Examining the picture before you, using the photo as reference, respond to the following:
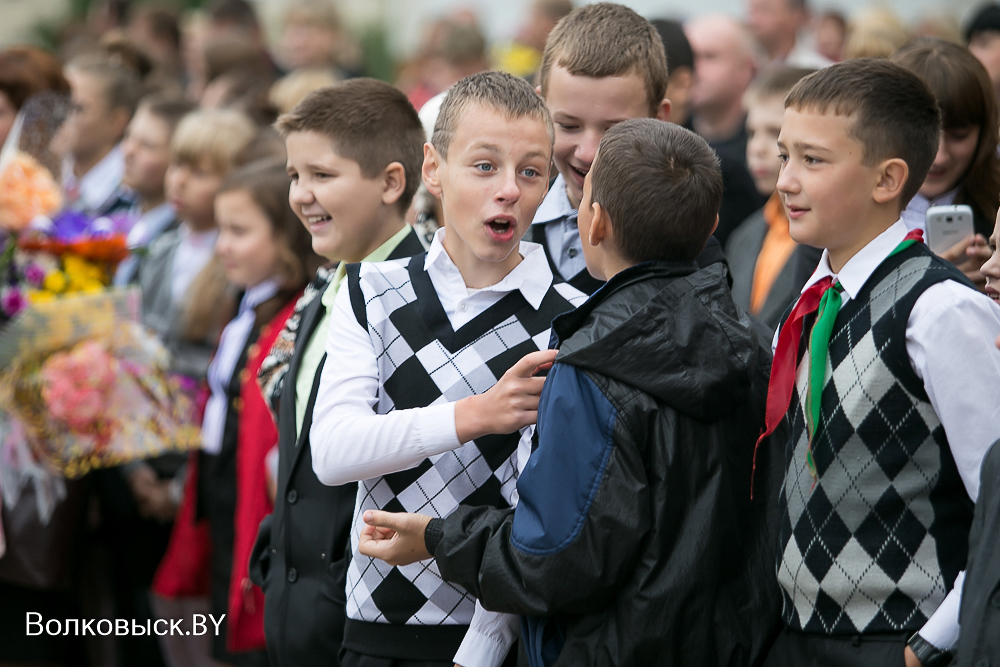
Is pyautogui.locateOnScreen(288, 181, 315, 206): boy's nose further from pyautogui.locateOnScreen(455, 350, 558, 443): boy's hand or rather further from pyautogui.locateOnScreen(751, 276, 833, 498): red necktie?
pyautogui.locateOnScreen(751, 276, 833, 498): red necktie

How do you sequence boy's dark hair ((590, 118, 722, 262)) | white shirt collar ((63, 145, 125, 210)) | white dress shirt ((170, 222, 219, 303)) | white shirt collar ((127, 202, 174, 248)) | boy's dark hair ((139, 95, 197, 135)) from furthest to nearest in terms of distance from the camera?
white shirt collar ((63, 145, 125, 210)), boy's dark hair ((139, 95, 197, 135)), white shirt collar ((127, 202, 174, 248)), white dress shirt ((170, 222, 219, 303)), boy's dark hair ((590, 118, 722, 262))

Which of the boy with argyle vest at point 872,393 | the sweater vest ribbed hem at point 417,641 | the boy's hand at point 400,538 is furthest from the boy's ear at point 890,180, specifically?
the sweater vest ribbed hem at point 417,641

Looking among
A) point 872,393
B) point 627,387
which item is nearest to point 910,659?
point 872,393

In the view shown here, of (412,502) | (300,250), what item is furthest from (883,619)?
(300,250)

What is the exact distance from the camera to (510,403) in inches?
87.6

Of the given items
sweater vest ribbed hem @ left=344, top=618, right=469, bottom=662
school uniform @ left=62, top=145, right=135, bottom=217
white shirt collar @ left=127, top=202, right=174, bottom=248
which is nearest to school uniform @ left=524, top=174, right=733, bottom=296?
sweater vest ribbed hem @ left=344, top=618, right=469, bottom=662

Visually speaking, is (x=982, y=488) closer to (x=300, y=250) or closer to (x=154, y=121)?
(x=300, y=250)

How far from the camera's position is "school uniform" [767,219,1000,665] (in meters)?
2.06

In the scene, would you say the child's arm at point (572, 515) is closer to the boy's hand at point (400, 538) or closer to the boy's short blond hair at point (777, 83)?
the boy's hand at point (400, 538)

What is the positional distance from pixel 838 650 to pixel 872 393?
52 centimetres

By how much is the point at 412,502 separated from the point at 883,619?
3.36 ft

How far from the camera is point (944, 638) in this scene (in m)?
2.04

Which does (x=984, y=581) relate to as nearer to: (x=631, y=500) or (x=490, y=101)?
(x=631, y=500)

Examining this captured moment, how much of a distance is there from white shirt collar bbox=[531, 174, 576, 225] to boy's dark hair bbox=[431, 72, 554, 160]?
1.41ft
